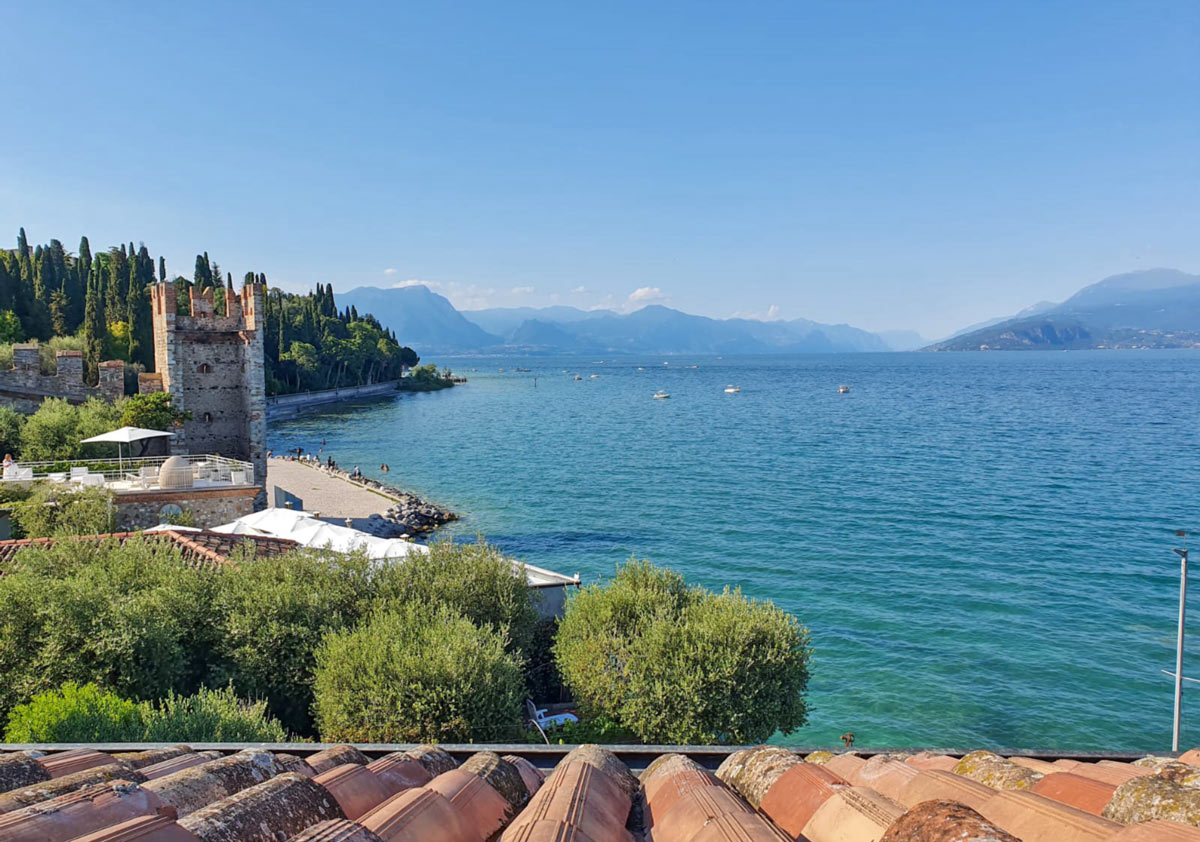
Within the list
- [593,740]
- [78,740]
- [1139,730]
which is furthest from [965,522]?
[78,740]

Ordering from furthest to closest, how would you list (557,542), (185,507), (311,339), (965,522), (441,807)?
(311,339)
(965,522)
(557,542)
(185,507)
(441,807)

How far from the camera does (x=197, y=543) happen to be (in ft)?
56.5

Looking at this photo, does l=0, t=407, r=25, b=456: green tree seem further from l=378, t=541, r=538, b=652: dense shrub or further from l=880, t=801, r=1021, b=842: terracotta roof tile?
l=880, t=801, r=1021, b=842: terracotta roof tile

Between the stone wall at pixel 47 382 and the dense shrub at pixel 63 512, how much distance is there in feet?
43.2

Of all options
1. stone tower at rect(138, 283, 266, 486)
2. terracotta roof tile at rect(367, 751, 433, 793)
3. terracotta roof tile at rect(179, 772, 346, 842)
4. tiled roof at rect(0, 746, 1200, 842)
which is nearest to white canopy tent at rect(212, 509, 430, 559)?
stone tower at rect(138, 283, 266, 486)

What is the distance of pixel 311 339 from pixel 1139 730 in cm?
11081

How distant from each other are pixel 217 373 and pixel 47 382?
10.6m

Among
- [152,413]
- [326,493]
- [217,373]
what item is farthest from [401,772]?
[326,493]

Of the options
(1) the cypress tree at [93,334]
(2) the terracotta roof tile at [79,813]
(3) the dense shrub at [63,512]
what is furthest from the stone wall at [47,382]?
(2) the terracotta roof tile at [79,813]

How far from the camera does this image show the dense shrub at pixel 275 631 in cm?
1177

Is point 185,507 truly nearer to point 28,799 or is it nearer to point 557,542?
point 557,542

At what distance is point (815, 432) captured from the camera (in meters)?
76.8

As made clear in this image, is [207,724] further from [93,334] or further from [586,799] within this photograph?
[93,334]

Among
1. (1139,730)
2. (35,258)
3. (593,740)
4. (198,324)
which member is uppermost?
(35,258)
